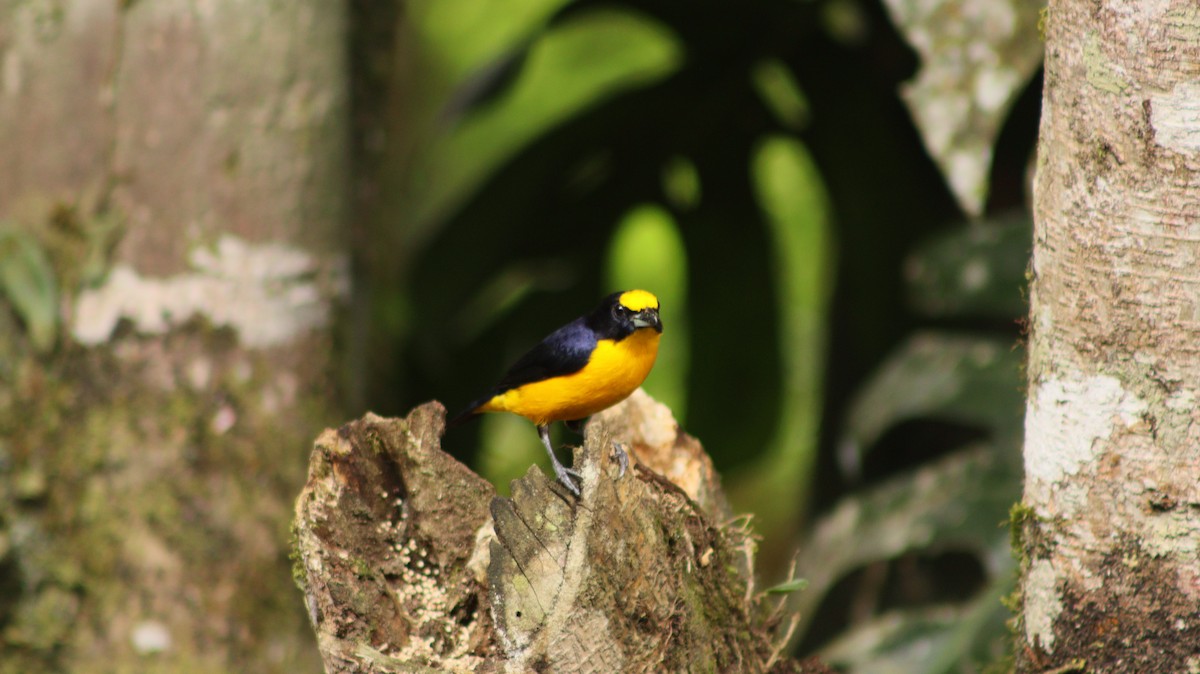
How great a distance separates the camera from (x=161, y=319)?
3.79 meters

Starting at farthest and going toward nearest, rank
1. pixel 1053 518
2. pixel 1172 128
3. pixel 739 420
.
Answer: pixel 739 420 < pixel 1053 518 < pixel 1172 128

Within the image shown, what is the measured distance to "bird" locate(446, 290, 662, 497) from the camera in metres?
2.98

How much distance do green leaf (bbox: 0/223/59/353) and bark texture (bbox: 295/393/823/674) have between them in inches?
79.9

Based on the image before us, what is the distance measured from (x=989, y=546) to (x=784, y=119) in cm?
219

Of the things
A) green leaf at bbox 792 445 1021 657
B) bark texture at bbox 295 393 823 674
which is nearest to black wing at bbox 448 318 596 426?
bark texture at bbox 295 393 823 674

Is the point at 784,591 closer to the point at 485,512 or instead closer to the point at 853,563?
the point at 485,512

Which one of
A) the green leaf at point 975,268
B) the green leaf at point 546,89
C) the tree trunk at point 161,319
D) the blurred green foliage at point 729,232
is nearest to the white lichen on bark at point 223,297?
the tree trunk at point 161,319

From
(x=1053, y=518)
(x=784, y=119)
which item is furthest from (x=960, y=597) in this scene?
(x=1053, y=518)

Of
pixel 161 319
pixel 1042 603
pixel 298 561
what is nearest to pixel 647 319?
pixel 298 561

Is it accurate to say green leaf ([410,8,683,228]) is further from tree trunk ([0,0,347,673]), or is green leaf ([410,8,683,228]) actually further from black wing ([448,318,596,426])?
black wing ([448,318,596,426])

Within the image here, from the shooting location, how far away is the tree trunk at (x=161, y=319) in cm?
379

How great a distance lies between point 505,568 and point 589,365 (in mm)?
989

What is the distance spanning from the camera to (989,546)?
322 cm

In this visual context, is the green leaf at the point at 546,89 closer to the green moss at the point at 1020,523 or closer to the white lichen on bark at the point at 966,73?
the white lichen on bark at the point at 966,73
